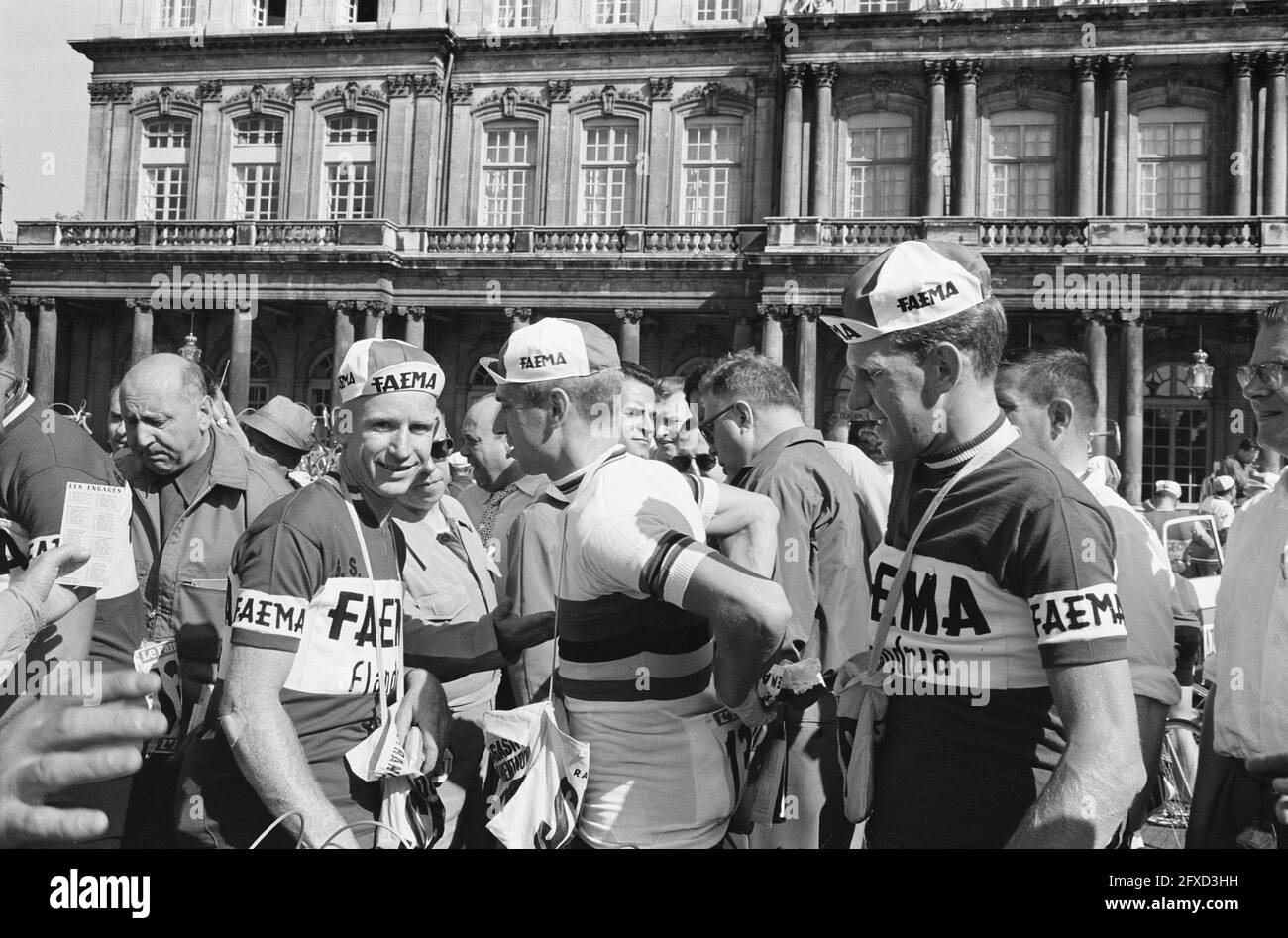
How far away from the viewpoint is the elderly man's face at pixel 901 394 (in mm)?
2266

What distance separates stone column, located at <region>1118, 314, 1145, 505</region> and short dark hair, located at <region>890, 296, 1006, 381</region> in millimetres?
23701

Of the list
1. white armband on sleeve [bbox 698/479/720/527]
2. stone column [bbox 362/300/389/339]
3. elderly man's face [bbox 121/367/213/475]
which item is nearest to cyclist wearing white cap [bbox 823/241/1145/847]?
white armband on sleeve [bbox 698/479/720/527]

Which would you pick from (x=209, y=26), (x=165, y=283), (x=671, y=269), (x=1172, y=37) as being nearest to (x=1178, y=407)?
(x=1172, y=37)

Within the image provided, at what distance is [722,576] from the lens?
2230 millimetres

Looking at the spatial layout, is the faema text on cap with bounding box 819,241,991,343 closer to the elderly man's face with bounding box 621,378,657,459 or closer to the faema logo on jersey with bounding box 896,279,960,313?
the faema logo on jersey with bounding box 896,279,960,313

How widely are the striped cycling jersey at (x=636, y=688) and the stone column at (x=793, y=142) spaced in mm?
25670

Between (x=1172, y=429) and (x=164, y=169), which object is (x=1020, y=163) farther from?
(x=164, y=169)

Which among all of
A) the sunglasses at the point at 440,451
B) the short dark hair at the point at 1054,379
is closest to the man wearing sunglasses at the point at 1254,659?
the short dark hair at the point at 1054,379

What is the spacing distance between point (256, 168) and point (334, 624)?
104 ft

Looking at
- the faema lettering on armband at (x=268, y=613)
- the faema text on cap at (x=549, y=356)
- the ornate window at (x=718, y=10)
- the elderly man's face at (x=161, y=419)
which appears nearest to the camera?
the faema lettering on armband at (x=268, y=613)

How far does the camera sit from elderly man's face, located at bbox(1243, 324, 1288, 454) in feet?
9.20

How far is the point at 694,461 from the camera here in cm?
691

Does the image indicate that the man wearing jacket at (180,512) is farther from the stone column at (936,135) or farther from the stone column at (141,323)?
the stone column at (141,323)

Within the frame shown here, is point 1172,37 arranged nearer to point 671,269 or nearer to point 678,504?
point 671,269
